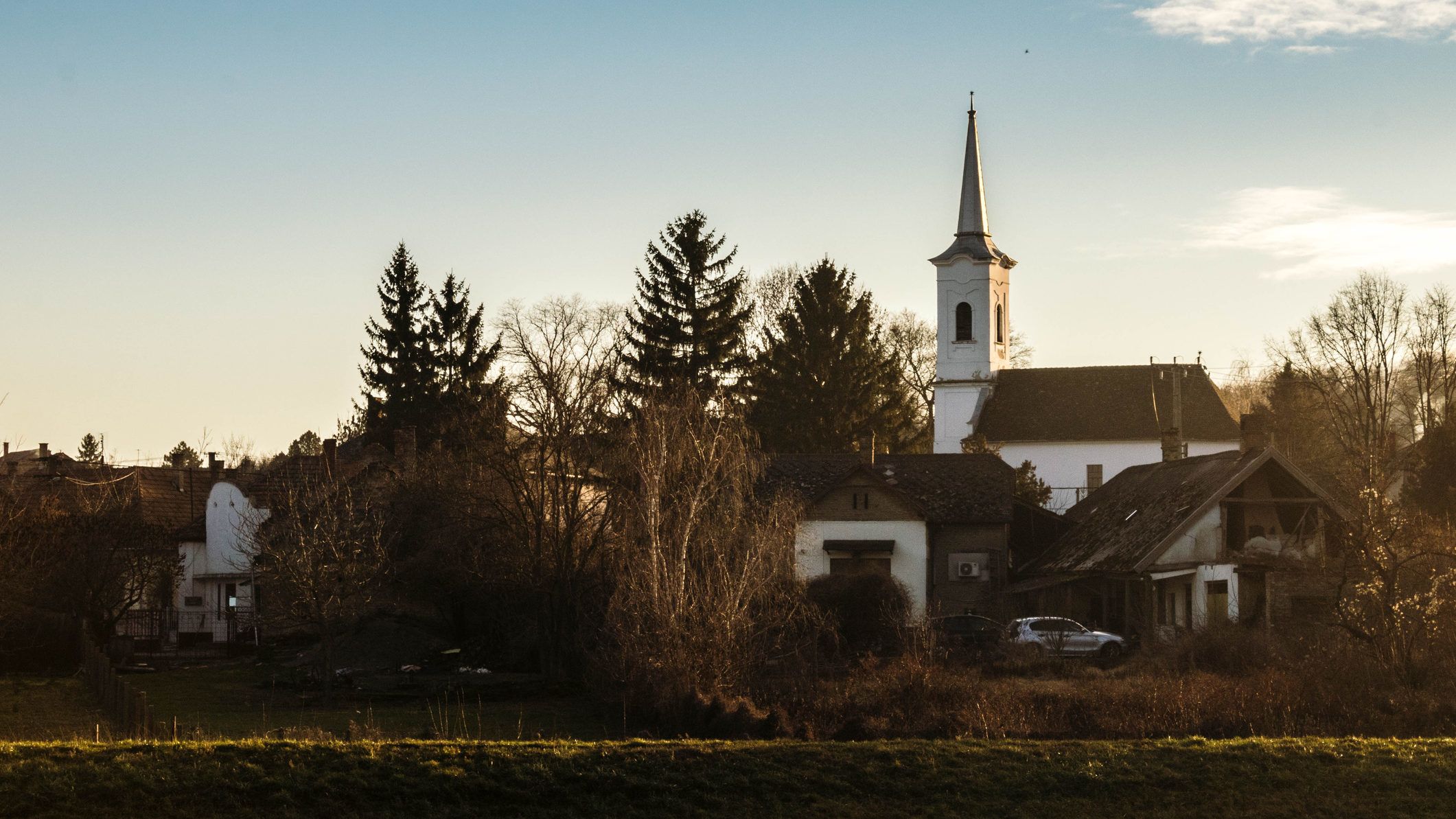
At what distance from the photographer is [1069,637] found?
36.2 metres

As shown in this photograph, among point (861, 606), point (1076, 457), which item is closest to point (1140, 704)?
point (861, 606)

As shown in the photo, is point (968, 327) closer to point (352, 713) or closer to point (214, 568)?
point (214, 568)

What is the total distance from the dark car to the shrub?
3.59 ft

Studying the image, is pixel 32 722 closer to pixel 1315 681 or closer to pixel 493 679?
pixel 493 679

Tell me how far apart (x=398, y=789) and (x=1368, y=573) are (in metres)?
20.8

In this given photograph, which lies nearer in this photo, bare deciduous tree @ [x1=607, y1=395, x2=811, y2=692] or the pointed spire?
bare deciduous tree @ [x1=607, y1=395, x2=811, y2=692]

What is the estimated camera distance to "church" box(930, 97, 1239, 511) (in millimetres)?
63375

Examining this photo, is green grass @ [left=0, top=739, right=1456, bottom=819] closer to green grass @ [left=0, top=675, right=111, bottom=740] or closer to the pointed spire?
green grass @ [left=0, top=675, right=111, bottom=740]

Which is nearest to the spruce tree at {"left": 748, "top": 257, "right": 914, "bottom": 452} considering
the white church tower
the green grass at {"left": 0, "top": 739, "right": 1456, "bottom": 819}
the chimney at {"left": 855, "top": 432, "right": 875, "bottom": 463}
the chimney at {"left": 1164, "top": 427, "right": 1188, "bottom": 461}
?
the white church tower

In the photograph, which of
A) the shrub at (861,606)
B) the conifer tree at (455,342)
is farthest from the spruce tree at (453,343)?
the shrub at (861,606)

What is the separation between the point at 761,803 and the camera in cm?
1703

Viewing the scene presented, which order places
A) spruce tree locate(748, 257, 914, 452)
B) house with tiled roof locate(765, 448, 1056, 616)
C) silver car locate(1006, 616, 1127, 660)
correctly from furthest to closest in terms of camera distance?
spruce tree locate(748, 257, 914, 452)
house with tiled roof locate(765, 448, 1056, 616)
silver car locate(1006, 616, 1127, 660)

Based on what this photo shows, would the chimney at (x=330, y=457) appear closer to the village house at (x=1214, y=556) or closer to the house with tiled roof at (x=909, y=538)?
the house with tiled roof at (x=909, y=538)

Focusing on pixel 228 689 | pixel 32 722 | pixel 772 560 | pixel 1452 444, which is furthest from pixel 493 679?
pixel 1452 444
